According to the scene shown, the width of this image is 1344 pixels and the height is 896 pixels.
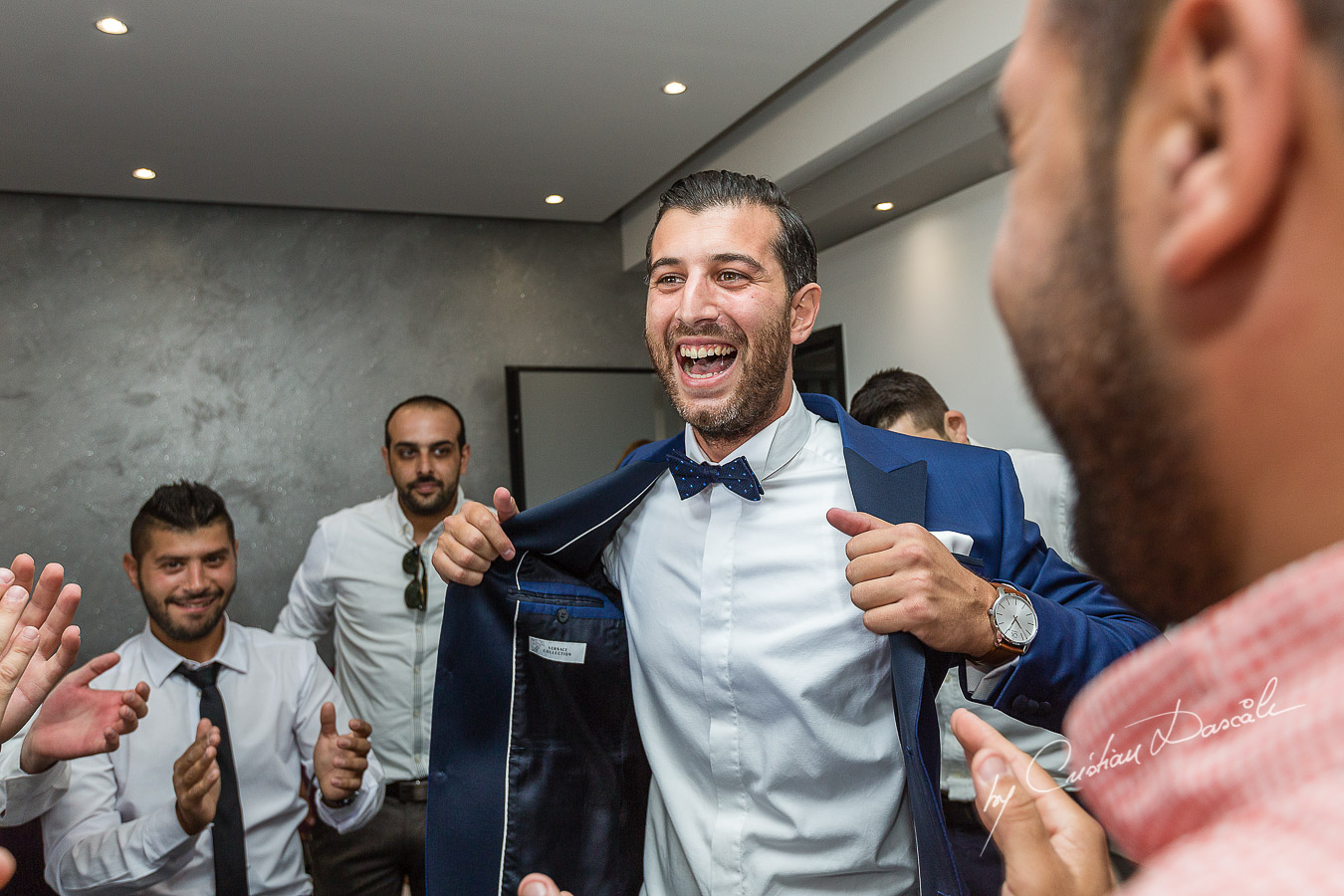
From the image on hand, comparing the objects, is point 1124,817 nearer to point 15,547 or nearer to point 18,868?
point 18,868

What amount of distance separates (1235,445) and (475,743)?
143 centimetres

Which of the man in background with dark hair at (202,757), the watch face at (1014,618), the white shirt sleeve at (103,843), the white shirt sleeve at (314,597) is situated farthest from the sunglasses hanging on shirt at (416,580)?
the watch face at (1014,618)

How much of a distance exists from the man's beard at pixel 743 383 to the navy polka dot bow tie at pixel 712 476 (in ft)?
0.21

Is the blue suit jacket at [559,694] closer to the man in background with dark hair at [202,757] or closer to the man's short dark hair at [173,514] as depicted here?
the man in background with dark hair at [202,757]

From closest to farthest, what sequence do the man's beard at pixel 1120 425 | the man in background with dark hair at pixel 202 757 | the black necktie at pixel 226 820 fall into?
the man's beard at pixel 1120 425 → the man in background with dark hair at pixel 202 757 → the black necktie at pixel 226 820

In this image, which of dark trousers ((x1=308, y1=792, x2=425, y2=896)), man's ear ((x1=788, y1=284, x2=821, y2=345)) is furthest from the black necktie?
man's ear ((x1=788, y1=284, x2=821, y2=345))

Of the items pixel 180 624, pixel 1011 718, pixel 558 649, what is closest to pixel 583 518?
pixel 558 649

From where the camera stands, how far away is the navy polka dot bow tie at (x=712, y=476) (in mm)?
1538

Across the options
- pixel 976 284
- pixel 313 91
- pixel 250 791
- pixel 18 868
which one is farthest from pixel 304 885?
pixel 976 284

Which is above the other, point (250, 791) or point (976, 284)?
point (976, 284)

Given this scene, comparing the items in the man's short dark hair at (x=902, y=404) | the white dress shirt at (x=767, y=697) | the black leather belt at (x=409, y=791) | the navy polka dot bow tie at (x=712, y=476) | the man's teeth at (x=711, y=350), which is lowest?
the black leather belt at (x=409, y=791)

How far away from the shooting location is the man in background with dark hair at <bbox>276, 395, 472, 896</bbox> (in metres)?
3.18

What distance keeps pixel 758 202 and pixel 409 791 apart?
2573 mm

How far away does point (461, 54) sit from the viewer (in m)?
3.71
